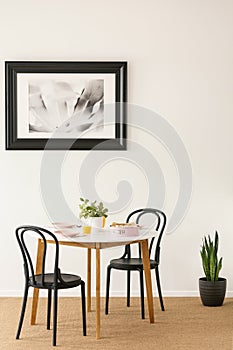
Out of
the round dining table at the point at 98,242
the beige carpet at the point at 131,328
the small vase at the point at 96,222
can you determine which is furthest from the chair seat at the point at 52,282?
the small vase at the point at 96,222

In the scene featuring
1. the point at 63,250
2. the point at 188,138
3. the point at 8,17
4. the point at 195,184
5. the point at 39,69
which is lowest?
the point at 63,250

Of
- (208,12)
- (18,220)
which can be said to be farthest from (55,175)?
(208,12)

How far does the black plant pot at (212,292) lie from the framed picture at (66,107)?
1.44 meters

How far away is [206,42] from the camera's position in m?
6.37

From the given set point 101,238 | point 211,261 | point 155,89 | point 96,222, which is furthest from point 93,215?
point 155,89

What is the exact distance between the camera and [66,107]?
6.36 meters

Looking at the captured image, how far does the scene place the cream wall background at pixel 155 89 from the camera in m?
6.35

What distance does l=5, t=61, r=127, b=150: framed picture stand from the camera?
6.34 metres

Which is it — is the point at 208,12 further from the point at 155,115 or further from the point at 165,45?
the point at 155,115

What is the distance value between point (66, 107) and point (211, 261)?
73.9 inches

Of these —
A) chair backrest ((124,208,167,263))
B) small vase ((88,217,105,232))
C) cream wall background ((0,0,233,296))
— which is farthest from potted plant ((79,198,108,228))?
cream wall background ((0,0,233,296))

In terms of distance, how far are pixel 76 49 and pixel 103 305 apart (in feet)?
7.51

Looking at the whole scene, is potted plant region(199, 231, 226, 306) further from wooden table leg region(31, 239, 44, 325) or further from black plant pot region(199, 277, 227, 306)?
wooden table leg region(31, 239, 44, 325)

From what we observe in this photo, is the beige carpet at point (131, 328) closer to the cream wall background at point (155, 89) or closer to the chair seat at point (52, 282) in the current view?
the chair seat at point (52, 282)
